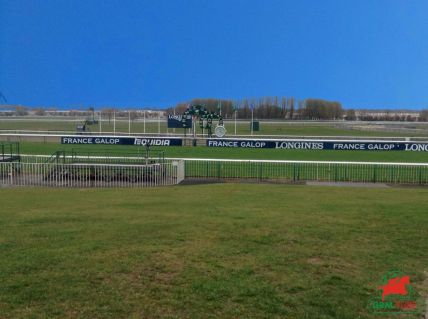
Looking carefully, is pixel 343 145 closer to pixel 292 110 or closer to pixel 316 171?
pixel 316 171

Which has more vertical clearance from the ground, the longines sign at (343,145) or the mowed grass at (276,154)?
the longines sign at (343,145)

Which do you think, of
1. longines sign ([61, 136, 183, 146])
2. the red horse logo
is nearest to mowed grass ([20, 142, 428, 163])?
longines sign ([61, 136, 183, 146])

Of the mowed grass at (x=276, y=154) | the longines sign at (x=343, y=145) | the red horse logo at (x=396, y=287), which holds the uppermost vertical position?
the red horse logo at (x=396, y=287)

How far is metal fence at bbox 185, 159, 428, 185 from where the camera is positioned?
2436cm

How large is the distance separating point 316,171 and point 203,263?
826 inches

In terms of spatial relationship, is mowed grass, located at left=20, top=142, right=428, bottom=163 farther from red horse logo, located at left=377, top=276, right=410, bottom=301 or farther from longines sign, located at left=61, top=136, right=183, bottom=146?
red horse logo, located at left=377, top=276, right=410, bottom=301

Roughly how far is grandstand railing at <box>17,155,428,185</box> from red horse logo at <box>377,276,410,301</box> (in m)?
18.6

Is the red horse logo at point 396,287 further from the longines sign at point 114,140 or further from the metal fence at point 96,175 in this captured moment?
the longines sign at point 114,140

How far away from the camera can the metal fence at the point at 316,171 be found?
79.9 ft

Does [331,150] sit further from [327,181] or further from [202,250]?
[202,250]

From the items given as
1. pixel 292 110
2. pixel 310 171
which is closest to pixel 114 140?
pixel 310 171

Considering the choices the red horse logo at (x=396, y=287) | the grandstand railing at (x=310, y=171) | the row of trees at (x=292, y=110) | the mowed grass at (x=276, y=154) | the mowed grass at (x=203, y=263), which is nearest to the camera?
the mowed grass at (x=203, y=263)

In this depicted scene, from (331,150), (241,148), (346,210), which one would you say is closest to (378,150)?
(331,150)

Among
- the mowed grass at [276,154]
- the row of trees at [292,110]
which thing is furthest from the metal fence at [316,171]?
the row of trees at [292,110]
